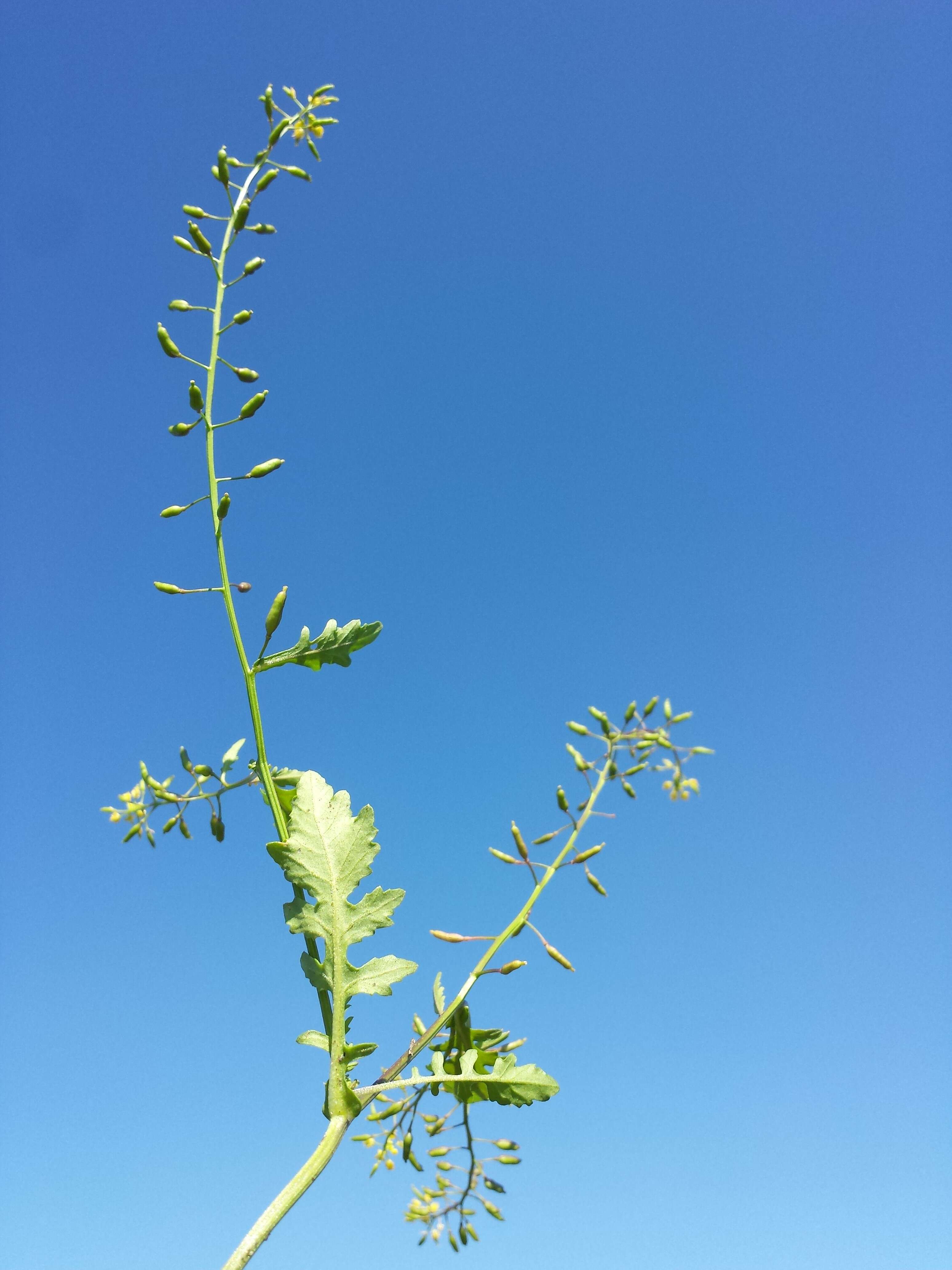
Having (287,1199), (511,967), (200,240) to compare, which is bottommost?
(287,1199)

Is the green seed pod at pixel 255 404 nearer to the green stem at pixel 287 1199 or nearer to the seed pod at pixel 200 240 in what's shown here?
the seed pod at pixel 200 240

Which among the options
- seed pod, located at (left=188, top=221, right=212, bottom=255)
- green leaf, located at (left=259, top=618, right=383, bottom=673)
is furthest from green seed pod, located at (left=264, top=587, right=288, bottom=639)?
seed pod, located at (left=188, top=221, right=212, bottom=255)

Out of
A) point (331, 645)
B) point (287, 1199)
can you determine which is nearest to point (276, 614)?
point (331, 645)

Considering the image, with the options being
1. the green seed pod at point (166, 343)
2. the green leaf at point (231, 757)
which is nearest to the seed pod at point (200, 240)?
the green seed pod at point (166, 343)

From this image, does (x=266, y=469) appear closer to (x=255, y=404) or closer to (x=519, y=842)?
(x=255, y=404)

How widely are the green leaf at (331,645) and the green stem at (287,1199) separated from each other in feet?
3.16

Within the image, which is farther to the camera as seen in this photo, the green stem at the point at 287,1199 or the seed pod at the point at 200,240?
the seed pod at the point at 200,240

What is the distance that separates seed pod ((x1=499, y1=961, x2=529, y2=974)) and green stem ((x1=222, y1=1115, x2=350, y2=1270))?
17.1 inches

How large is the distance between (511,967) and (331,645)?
2.91ft

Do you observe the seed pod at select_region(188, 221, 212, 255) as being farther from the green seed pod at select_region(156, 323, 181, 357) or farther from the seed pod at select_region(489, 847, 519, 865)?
the seed pod at select_region(489, 847, 519, 865)

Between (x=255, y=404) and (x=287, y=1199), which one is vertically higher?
(x=255, y=404)

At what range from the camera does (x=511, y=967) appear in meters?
1.75

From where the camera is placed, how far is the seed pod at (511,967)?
1.74 meters

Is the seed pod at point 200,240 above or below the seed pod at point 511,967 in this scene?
above
